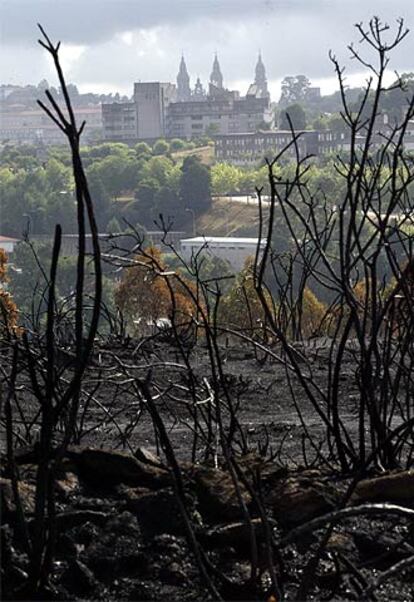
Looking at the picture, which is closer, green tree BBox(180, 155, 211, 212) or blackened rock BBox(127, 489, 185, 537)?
blackened rock BBox(127, 489, 185, 537)

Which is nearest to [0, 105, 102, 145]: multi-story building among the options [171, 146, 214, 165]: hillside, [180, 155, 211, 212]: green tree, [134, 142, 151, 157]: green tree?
[134, 142, 151, 157]: green tree

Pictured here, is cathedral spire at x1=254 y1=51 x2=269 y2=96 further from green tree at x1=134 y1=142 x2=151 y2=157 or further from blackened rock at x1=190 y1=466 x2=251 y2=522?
blackened rock at x1=190 y1=466 x2=251 y2=522

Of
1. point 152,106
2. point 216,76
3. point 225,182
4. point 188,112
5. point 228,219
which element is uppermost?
point 216,76

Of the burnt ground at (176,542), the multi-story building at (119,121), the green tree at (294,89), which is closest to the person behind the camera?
the burnt ground at (176,542)

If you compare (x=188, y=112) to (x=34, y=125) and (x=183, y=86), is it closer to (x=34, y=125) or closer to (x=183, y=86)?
(x=183, y=86)

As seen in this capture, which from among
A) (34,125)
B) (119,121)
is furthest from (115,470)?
(119,121)

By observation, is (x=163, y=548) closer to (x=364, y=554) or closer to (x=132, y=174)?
(x=364, y=554)

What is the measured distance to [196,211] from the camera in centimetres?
4462

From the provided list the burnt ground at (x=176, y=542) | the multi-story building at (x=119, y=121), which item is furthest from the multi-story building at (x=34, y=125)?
the burnt ground at (x=176, y=542)

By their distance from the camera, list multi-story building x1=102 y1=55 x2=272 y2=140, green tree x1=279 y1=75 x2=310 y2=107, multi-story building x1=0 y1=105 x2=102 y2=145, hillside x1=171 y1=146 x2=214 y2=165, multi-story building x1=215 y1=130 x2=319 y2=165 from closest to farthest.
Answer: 1. multi-story building x1=0 y1=105 x2=102 y2=145
2. multi-story building x1=215 y1=130 x2=319 y2=165
3. hillside x1=171 y1=146 x2=214 y2=165
4. multi-story building x1=102 y1=55 x2=272 y2=140
5. green tree x1=279 y1=75 x2=310 y2=107

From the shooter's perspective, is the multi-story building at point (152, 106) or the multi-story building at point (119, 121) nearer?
the multi-story building at point (152, 106)

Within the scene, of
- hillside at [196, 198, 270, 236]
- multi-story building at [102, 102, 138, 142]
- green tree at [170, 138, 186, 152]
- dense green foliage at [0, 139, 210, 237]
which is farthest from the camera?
multi-story building at [102, 102, 138, 142]

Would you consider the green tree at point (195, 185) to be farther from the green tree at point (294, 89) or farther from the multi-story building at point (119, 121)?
the green tree at point (294, 89)

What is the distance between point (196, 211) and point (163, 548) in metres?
43.1
